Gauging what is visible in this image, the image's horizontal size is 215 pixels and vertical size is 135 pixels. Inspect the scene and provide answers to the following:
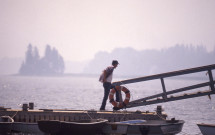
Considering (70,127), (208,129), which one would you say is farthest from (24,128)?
(208,129)

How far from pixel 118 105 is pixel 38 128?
456cm

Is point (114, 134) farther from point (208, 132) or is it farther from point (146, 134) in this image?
point (208, 132)

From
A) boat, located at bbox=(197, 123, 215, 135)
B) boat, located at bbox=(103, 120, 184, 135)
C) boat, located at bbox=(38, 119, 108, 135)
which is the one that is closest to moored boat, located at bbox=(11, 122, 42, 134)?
boat, located at bbox=(38, 119, 108, 135)

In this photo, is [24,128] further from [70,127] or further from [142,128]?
[142,128]

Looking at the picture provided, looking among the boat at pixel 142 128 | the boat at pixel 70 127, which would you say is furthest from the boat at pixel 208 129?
the boat at pixel 70 127

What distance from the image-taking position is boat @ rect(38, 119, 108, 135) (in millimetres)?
13531

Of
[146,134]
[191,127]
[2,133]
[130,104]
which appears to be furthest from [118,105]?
[191,127]

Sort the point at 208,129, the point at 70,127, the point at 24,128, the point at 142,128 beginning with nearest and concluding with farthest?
the point at 70,127 → the point at 142,128 → the point at 24,128 → the point at 208,129

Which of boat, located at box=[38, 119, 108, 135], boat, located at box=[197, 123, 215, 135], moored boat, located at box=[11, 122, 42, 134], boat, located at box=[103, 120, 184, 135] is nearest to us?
boat, located at box=[38, 119, 108, 135]

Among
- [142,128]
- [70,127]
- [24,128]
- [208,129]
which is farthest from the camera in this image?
[208,129]

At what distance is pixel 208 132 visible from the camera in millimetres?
15961

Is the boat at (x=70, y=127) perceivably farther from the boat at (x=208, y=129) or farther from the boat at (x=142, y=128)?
the boat at (x=208, y=129)

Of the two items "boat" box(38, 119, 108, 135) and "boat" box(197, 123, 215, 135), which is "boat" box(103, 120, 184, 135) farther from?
"boat" box(197, 123, 215, 135)

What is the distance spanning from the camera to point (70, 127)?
1366cm
